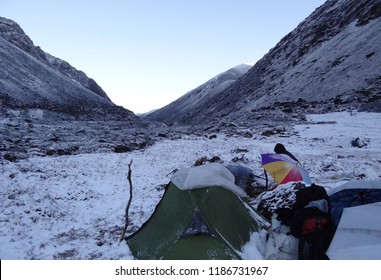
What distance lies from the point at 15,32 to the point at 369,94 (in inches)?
3419

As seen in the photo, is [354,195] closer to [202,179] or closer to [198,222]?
[202,179]

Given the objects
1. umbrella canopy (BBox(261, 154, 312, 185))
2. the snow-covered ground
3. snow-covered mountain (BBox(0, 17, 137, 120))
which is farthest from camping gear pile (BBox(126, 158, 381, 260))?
snow-covered mountain (BBox(0, 17, 137, 120))

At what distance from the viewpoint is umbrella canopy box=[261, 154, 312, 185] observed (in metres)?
10.4

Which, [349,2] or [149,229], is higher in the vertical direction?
[349,2]

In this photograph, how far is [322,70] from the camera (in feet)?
161

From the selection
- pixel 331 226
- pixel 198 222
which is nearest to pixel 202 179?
pixel 198 222

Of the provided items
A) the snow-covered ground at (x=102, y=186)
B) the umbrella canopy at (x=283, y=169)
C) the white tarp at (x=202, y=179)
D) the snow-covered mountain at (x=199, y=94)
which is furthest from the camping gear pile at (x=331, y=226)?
the snow-covered mountain at (x=199, y=94)

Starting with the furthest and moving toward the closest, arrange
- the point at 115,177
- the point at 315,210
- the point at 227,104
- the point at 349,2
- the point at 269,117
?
the point at 227,104, the point at 349,2, the point at 269,117, the point at 115,177, the point at 315,210

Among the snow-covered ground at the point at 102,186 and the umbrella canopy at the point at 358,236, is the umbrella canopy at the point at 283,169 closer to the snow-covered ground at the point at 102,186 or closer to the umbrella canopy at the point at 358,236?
the snow-covered ground at the point at 102,186

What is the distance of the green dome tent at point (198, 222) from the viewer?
711 centimetres

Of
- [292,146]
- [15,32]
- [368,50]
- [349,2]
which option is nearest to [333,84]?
[368,50]

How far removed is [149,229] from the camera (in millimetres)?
8766

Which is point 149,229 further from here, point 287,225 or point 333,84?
point 333,84

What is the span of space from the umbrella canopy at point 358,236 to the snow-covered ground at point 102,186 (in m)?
2.04
